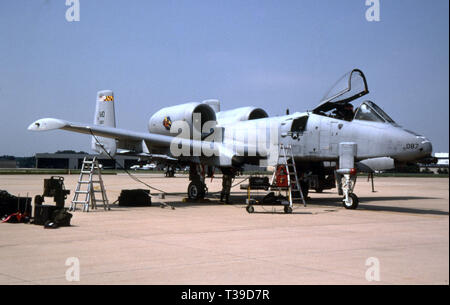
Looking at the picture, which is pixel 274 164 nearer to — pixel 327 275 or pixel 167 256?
pixel 167 256

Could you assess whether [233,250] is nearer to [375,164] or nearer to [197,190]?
[375,164]

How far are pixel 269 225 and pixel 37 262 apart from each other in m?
5.52

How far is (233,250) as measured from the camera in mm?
7426

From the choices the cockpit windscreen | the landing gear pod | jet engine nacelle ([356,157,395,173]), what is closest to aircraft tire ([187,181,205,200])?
the landing gear pod

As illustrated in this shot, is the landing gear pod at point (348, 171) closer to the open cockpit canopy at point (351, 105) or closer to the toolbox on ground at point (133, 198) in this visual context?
the open cockpit canopy at point (351, 105)

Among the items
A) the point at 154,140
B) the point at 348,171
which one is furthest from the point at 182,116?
the point at 348,171

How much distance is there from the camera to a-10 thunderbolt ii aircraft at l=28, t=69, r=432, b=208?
13781mm

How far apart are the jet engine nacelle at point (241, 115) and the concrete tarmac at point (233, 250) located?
7.37 metres

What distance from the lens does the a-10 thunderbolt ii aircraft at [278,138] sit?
13.8 m

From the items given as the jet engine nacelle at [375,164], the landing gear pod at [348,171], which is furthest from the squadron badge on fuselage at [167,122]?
the jet engine nacelle at [375,164]

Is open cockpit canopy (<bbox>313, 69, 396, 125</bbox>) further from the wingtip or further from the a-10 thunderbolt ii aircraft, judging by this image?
the wingtip

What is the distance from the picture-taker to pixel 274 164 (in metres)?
15.9

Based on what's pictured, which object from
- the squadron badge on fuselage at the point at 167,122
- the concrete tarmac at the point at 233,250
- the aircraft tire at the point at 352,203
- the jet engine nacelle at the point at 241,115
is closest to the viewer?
the concrete tarmac at the point at 233,250

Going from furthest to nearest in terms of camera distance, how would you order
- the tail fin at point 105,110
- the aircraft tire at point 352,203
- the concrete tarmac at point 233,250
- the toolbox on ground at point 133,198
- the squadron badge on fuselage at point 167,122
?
the tail fin at point 105,110 → the squadron badge on fuselage at point 167,122 → the toolbox on ground at point 133,198 → the aircraft tire at point 352,203 → the concrete tarmac at point 233,250
